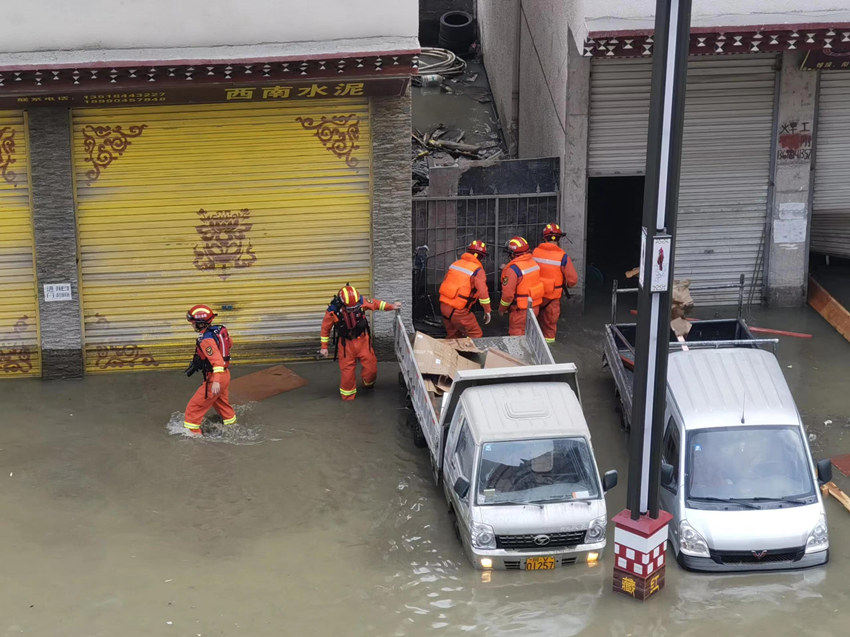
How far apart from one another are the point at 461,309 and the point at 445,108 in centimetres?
886

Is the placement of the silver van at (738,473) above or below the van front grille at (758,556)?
above

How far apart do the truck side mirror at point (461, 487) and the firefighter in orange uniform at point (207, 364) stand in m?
3.57

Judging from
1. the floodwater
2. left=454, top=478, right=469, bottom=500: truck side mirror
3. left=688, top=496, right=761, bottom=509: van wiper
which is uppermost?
left=454, top=478, right=469, bottom=500: truck side mirror

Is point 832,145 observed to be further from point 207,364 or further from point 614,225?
point 207,364

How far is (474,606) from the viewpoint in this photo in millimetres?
10992

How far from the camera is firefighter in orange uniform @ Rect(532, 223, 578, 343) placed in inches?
642

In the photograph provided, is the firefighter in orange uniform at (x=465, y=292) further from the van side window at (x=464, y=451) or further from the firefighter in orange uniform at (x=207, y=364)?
the van side window at (x=464, y=451)

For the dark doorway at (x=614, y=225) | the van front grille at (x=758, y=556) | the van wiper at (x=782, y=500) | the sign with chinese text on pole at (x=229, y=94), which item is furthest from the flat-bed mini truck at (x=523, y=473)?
the dark doorway at (x=614, y=225)

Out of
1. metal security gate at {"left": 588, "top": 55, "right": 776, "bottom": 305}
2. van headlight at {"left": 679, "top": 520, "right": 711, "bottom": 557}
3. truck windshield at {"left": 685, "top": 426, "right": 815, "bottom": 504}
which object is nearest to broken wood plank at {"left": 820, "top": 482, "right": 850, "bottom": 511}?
truck windshield at {"left": 685, "top": 426, "right": 815, "bottom": 504}

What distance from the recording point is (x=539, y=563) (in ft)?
37.5

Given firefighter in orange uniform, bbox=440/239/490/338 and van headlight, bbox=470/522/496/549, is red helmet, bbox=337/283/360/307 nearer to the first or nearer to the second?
firefighter in orange uniform, bbox=440/239/490/338

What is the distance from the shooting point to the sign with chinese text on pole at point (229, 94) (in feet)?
48.2

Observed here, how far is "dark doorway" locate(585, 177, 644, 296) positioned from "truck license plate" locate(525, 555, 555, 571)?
8.48 metres

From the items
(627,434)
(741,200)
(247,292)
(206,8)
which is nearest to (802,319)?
(741,200)
